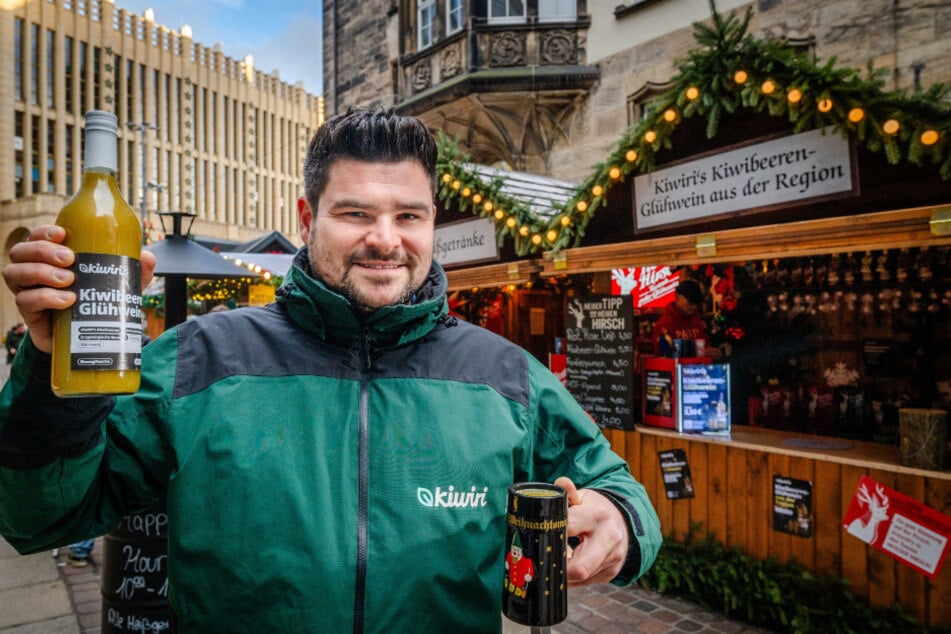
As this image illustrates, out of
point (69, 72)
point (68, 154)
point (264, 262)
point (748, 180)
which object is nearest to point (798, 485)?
point (748, 180)

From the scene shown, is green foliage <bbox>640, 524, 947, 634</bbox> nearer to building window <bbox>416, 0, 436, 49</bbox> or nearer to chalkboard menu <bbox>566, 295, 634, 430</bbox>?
chalkboard menu <bbox>566, 295, 634, 430</bbox>

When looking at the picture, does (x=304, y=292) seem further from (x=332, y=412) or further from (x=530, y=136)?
(x=530, y=136)

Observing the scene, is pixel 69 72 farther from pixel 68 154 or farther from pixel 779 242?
pixel 779 242

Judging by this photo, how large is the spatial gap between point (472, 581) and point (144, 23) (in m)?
53.0

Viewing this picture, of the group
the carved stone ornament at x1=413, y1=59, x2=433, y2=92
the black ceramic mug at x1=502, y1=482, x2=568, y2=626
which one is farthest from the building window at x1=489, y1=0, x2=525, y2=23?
the black ceramic mug at x1=502, y1=482, x2=568, y2=626

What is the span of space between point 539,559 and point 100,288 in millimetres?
963

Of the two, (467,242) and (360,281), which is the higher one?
(467,242)

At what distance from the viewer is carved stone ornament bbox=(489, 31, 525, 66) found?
33.6 ft

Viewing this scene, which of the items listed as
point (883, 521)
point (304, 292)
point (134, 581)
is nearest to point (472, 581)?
point (304, 292)

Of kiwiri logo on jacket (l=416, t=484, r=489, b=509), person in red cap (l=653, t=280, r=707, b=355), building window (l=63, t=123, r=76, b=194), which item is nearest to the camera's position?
kiwiri logo on jacket (l=416, t=484, r=489, b=509)

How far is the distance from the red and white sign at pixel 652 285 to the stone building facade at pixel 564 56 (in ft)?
5.79

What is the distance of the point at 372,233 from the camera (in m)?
1.49

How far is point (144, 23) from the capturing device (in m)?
43.6

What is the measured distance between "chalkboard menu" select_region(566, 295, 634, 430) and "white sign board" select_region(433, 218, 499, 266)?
103 centimetres
